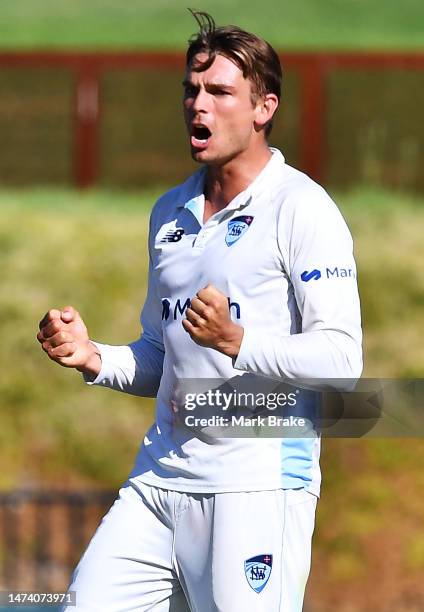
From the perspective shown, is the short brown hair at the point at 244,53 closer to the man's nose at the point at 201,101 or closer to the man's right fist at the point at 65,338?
the man's nose at the point at 201,101

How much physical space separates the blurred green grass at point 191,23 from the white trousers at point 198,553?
11.5 metres

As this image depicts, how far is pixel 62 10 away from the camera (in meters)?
16.8

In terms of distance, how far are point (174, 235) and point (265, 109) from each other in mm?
420

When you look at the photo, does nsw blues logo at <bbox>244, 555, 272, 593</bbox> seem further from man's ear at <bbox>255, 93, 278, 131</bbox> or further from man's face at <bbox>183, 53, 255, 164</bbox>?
man's ear at <bbox>255, 93, 278, 131</bbox>

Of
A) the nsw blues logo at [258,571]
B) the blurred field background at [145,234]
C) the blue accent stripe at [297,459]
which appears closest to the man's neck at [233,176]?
the blue accent stripe at [297,459]

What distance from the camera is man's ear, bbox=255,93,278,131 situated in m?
3.77

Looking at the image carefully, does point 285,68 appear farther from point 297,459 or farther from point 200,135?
point 297,459

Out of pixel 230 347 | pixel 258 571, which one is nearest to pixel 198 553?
pixel 258 571

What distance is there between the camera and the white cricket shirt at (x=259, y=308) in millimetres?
3439

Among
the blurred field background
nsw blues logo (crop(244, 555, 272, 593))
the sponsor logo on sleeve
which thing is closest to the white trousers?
nsw blues logo (crop(244, 555, 272, 593))

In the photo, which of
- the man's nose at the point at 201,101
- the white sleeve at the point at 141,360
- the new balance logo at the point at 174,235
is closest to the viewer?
the man's nose at the point at 201,101

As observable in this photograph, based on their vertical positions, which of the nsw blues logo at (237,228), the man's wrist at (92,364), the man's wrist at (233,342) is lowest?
the man's wrist at (233,342)

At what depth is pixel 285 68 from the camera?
13227 mm

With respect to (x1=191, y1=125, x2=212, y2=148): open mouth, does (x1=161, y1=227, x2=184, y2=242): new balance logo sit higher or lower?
lower
